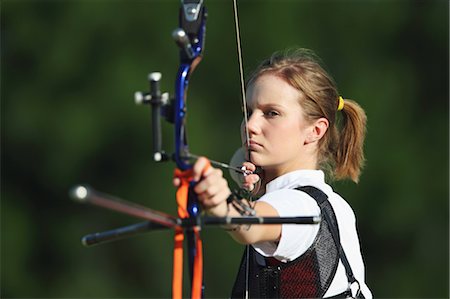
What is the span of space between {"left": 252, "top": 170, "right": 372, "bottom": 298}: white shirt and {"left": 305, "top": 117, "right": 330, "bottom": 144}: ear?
4.1 inches

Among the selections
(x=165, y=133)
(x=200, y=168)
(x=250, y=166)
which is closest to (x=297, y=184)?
(x=250, y=166)

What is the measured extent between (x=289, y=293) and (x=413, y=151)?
8.29 m

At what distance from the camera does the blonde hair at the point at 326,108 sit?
3281 millimetres

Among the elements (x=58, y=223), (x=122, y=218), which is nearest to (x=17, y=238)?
(x=58, y=223)

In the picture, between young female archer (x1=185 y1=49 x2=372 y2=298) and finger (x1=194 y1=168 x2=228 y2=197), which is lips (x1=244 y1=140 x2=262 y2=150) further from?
finger (x1=194 y1=168 x2=228 y2=197)

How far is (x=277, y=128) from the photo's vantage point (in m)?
3.18

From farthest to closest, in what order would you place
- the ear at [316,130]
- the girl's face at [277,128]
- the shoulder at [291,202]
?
the ear at [316,130] < the girl's face at [277,128] < the shoulder at [291,202]

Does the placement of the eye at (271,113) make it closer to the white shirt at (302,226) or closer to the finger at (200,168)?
the white shirt at (302,226)

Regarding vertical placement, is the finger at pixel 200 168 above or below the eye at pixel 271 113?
below

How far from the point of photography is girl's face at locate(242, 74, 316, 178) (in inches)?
125

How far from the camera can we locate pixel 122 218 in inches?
438

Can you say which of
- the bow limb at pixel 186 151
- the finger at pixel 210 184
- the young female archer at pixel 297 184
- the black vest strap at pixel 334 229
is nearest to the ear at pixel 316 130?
the young female archer at pixel 297 184

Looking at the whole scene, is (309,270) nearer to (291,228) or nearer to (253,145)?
(291,228)

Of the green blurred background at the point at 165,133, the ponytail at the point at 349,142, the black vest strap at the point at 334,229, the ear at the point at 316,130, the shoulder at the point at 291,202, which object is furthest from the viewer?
the green blurred background at the point at 165,133
